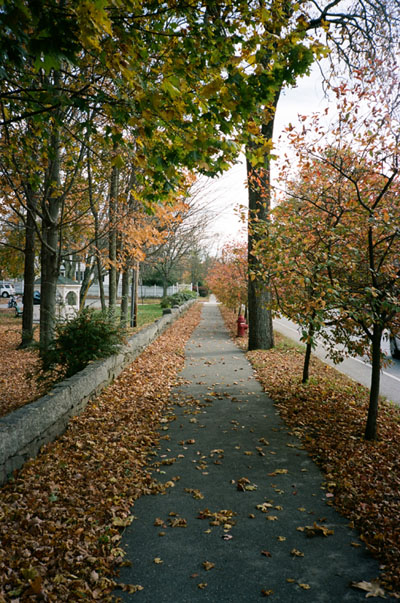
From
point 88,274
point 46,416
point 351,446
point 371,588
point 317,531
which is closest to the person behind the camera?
point 371,588

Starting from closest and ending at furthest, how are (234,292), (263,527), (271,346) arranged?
(263,527), (271,346), (234,292)

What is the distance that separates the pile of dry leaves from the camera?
9.24 feet

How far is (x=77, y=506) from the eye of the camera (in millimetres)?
3764

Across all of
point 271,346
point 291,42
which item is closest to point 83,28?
point 291,42

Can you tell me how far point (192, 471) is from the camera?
471 centimetres

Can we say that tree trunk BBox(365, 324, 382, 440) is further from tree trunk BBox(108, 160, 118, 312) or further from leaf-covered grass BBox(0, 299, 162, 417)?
tree trunk BBox(108, 160, 118, 312)

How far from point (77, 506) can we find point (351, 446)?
3.30 meters

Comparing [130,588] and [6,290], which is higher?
[6,290]

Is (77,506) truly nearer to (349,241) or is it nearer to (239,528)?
(239,528)

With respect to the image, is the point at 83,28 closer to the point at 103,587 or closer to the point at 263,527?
the point at 103,587

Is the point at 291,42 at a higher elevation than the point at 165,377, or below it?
higher

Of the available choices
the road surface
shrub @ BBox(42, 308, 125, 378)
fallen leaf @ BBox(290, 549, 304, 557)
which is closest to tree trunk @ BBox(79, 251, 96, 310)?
shrub @ BBox(42, 308, 125, 378)

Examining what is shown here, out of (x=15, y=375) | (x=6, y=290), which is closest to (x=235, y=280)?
(x=15, y=375)

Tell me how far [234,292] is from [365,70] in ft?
47.7
